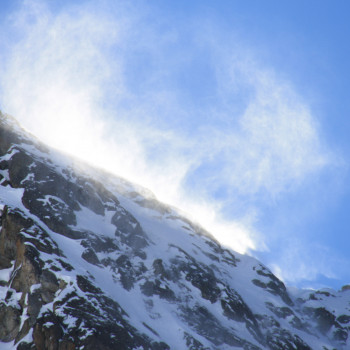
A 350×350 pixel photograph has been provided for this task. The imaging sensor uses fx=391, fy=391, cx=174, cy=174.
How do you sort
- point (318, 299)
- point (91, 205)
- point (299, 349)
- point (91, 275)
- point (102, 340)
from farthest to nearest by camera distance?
point (318, 299) → point (91, 205) → point (299, 349) → point (91, 275) → point (102, 340)

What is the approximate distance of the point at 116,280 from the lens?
61.4m

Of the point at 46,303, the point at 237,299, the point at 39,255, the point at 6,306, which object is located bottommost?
the point at 6,306

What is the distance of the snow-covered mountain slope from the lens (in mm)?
45594

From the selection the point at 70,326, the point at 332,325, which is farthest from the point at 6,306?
the point at 332,325

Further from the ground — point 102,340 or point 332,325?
point 332,325

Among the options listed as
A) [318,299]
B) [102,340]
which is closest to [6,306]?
[102,340]

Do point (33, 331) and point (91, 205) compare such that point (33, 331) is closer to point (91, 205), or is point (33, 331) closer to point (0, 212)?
point (0, 212)

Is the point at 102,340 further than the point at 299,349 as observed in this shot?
No

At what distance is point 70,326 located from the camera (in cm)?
4209

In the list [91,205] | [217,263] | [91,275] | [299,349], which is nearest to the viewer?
[91,275]

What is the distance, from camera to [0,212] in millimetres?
58375

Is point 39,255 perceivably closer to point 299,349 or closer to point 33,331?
point 33,331

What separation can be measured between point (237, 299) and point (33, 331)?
46713 millimetres

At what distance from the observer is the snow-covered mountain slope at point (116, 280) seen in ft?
150
